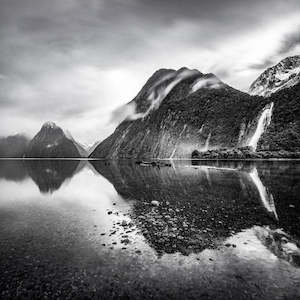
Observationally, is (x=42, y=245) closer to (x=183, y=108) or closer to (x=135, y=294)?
(x=135, y=294)

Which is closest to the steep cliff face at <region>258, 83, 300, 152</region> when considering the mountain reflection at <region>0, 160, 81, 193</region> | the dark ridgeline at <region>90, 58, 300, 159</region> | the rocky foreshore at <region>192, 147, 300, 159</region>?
the dark ridgeline at <region>90, 58, 300, 159</region>

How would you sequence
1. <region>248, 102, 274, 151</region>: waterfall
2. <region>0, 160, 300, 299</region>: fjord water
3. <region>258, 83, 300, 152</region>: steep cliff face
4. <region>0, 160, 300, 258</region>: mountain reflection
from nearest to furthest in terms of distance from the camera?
<region>0, 160, 300, 299</region>: fjord water, <region>0, 160, 300, 258</region>: mountain reflection, <region>258, 83, 300, 152</region>: steep cliff face, <region>248, 102, 274, 151</region>: waterfall

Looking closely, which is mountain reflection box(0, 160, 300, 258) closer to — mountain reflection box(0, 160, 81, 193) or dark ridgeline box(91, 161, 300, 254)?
dark ridgeline box(91, 161, 300, 254)

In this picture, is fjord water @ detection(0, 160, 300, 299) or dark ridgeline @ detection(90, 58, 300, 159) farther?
dark ridgeline @ detection(90, 58, 300, 159)

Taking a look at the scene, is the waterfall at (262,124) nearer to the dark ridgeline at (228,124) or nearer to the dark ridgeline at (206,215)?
the dark ridgeline at (228,124)

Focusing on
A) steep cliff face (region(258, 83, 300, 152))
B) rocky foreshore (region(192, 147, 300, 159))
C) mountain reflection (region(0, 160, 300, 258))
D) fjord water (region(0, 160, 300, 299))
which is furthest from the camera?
steep cliff face (region(258, 83, 300, 152))

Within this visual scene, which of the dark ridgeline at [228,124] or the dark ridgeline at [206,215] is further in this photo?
the dark ridgeline at [228,124]

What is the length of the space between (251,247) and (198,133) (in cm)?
15493

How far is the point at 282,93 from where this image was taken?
129375mm

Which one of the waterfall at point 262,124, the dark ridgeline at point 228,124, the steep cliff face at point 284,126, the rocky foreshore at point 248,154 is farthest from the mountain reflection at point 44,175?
the steep cliff face at point 284,126

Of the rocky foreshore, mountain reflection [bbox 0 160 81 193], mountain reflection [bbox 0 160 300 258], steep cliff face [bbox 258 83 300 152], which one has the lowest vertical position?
mountain reflection [bbox 0 160 81 193]

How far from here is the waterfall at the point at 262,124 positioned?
404 ft

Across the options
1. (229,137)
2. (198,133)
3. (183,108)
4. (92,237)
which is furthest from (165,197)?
(183,108)

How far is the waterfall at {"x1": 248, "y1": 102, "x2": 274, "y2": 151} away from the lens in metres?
123
